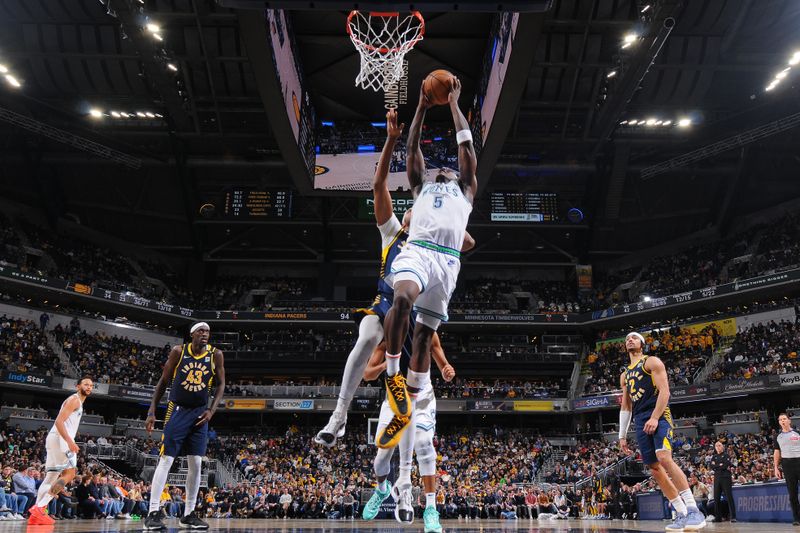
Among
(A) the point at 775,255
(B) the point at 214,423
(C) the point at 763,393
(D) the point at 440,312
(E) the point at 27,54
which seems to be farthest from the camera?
(B) the point at 214,423

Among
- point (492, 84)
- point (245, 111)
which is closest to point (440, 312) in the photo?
point (492, 84)

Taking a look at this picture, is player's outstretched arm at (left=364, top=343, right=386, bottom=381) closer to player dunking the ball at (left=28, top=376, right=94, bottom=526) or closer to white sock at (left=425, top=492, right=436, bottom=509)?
white sock at (left=425, top=492, right=436, bottom=509)

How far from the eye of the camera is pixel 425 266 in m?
5.04

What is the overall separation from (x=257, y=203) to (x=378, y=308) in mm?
29643

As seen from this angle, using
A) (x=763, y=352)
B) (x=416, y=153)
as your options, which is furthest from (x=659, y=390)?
(x=763, y=352)

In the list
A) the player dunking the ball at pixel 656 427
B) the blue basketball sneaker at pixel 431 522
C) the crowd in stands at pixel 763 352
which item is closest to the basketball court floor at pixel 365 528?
the player dunking the ball at pixel 656 427

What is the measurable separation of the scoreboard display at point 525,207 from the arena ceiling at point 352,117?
44.3 inches

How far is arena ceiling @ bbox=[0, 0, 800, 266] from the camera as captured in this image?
23.5 meters

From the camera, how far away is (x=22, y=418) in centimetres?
2795

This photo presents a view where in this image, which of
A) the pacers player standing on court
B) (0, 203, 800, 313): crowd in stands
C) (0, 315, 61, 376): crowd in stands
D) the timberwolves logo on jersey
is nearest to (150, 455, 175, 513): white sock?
the pacers player standing on court

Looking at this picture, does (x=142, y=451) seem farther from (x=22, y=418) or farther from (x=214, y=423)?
(x=214, y=423)

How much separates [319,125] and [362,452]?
15.8 metres

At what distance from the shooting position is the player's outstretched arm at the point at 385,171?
5.43 meters

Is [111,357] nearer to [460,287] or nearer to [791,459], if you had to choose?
[460,287]
